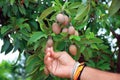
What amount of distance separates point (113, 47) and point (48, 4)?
853 millimetres

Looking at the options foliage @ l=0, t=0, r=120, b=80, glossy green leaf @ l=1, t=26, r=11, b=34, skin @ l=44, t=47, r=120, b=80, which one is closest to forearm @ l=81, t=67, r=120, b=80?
skin @ l=44, t=47, r=120, b=80

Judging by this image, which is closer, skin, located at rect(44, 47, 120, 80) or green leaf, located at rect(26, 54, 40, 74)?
skin, located at rect(44, 47, 120, 80)

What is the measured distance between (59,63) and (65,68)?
53 mm

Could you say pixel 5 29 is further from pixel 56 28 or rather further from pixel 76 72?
pixel 76 72

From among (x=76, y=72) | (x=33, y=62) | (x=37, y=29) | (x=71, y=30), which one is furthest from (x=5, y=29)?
(x=76, y=72)

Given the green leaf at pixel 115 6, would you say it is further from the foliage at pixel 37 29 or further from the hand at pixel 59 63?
the foliage at pixel 37 29

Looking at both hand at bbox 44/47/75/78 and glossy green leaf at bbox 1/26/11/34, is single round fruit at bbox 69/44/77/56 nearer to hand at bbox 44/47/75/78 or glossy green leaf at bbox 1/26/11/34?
hand at bbox 44/47/75/78

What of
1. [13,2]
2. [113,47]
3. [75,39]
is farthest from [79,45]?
[113,47]

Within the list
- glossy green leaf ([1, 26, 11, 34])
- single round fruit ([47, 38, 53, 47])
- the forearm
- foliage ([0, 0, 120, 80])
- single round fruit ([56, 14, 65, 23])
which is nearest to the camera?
the forearm

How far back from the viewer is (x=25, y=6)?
2.66m

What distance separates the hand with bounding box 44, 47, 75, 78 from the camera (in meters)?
1.60

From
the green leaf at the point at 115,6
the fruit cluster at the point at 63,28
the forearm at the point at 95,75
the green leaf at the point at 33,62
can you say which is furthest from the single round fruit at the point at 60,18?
the green leaf at the point at 115,6

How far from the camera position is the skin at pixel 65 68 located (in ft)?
5.08

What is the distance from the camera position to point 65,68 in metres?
1.60
